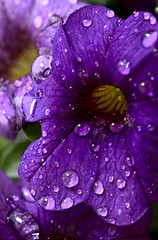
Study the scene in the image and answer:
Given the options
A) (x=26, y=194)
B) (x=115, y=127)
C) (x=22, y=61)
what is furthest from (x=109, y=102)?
(x=22, y=61)

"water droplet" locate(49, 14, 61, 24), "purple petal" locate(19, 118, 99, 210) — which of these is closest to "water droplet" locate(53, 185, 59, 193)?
"purple petal" locate(19, 118, 99, 210)

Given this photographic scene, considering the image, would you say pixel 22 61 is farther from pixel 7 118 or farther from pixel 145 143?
pixel 145 143

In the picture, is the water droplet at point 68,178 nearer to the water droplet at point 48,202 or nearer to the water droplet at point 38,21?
the water droplet at point 48,202

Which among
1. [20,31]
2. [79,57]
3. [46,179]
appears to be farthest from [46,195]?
[20,31]

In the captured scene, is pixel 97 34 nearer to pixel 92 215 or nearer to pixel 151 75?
pixel 151 75

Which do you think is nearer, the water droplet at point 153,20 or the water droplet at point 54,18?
the water droplet at point 153,20

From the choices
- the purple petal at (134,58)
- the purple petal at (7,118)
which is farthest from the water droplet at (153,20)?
the purple petal at (7,118)
